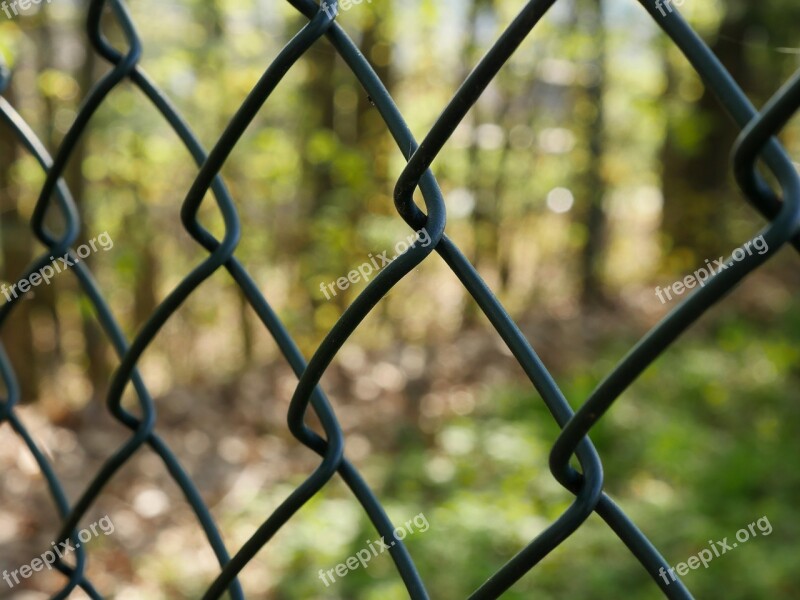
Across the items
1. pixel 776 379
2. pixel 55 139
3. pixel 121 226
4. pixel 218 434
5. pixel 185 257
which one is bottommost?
pixel 776 379

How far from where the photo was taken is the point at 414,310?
6.59 m

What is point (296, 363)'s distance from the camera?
579 millimetres

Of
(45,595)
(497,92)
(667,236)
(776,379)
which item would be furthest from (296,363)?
(667,236)

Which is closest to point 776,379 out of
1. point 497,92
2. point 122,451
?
point 497,92

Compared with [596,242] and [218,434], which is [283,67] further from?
[596,242]

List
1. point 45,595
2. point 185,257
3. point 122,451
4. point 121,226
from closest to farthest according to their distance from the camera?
point 122,451
point 45,595
point 121,226
point 185,257

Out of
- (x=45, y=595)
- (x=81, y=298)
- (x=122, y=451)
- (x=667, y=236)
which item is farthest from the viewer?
(x=667, y=236)

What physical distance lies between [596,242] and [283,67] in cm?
741

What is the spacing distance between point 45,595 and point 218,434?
1.70 metres

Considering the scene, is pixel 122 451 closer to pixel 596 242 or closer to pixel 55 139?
pixel 55 139

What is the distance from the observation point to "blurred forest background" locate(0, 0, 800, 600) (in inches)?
126

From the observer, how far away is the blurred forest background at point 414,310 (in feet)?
10.5

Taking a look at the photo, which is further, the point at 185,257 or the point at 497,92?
the point at 497,92

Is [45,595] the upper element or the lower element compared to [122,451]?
lower
